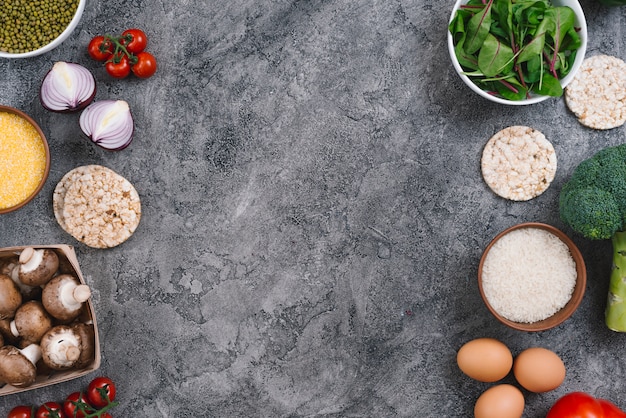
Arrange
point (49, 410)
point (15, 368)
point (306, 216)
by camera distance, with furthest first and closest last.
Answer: point (306, 216) → point (49, 410) → point (15, 368)

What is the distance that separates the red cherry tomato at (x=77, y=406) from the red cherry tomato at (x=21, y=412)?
0.26 ft

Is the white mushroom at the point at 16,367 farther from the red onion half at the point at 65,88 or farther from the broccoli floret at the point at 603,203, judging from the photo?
the broccoli floret at the point at 603,203

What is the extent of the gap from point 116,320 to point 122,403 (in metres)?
0.22

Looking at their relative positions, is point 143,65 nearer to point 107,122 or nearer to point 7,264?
point 107,122

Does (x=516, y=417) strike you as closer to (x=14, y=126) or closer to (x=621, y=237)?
(x=621, y=237)

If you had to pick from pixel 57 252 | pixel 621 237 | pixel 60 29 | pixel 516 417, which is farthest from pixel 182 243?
pixel 621 237

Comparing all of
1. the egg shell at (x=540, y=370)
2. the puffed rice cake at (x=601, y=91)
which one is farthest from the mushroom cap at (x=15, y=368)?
the puffed rice cake at (x=601, y=91)

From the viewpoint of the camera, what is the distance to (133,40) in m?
1.47

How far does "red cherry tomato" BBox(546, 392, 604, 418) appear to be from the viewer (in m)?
1.38

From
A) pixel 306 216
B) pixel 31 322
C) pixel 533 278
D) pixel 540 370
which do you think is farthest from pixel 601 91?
pixel 31 322

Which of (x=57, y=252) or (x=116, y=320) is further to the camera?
(x=116, y=320)

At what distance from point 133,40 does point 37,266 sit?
0.60m

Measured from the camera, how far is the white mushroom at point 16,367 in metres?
1.32

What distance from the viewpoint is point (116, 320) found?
1529 millimetres
